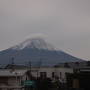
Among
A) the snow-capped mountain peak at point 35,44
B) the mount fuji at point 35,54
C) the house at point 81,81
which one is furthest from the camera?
the snow-capped mountain peak at point 35,44

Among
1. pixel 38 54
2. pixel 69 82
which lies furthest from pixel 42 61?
pixel 69 82

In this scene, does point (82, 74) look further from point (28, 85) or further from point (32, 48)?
point (32, 48)

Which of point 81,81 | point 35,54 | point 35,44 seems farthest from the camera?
point 35,44

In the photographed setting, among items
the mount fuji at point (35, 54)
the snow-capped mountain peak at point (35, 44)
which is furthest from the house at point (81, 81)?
the snow-capped mountain peak at point (35, 44)

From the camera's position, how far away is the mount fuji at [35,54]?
18922mm

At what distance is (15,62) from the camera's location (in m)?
18.8

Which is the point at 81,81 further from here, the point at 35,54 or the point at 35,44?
the point at 35,44

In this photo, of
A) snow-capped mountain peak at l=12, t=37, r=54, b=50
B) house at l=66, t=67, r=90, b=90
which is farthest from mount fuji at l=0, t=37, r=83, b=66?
house at l=66, t=67, r=90, b=90

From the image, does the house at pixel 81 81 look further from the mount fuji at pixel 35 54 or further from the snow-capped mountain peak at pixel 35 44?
the snow-capped mountain peak at pixel 35 44

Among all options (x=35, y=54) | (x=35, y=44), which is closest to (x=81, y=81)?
(x=35, y=54)

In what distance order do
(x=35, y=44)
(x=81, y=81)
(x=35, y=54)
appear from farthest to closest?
(x=35, y=44) < (x=35, y=54) < (x=81, y=81)

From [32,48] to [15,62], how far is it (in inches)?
109

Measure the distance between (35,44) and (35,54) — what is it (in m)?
1.35

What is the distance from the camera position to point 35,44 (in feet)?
69.7
